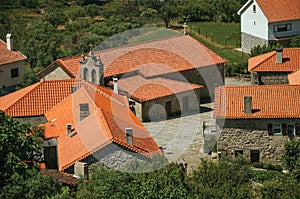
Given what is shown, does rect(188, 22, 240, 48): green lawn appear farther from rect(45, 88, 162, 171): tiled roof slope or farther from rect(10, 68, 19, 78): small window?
rect(45, 88, 162, 171): tiled roof slope

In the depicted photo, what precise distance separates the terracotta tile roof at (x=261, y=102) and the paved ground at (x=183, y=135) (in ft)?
8.62

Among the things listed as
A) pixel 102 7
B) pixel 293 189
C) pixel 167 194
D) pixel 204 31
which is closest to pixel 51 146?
pixel 167 194

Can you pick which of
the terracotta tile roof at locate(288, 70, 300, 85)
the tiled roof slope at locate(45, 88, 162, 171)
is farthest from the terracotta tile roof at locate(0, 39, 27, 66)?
the terracotta tile roof at locate(288, 70, 300, 85)

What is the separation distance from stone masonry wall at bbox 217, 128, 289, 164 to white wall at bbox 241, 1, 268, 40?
2285 cm

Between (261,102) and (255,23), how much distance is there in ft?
76.7

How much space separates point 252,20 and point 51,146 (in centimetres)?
3089

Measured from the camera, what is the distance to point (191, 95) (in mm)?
45062

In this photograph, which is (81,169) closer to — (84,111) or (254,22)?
(84,111)

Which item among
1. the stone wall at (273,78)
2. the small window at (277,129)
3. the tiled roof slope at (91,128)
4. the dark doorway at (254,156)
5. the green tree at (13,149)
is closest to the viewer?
the green tree at (13,149)

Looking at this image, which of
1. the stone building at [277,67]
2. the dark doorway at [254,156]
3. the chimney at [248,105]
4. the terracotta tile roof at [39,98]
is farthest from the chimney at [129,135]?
the stone building at [277,67]

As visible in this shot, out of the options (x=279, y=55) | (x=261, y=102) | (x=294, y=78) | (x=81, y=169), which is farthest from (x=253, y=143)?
(x=279, y=55)

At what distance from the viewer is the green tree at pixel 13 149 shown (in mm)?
26141

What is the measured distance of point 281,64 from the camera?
4691cm

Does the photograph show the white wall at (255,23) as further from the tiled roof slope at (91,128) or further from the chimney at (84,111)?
the chimney at (84,111)
